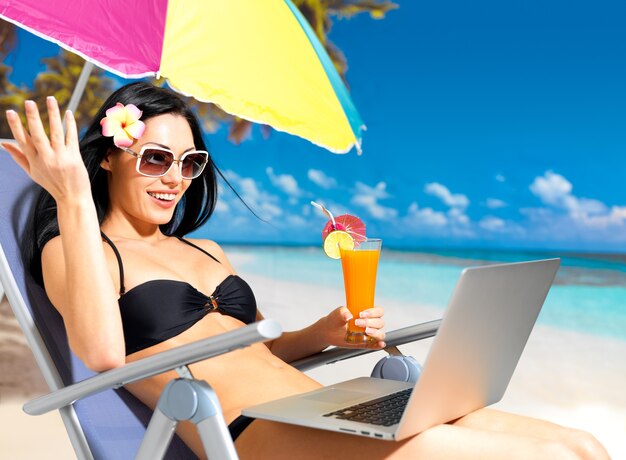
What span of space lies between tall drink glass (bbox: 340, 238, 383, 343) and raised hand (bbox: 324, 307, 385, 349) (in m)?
0.02

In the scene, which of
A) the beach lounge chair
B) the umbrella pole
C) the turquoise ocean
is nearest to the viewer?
the beach lounge chair

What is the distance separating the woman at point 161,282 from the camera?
1.63 meters

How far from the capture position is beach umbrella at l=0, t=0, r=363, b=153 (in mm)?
2250

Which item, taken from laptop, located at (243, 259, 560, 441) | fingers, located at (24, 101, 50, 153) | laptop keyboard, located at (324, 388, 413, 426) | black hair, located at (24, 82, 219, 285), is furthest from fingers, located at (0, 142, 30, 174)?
laptop keyboard, located at (324, 388, 413, 426)

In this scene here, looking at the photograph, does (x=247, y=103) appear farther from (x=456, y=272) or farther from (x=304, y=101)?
(x=456, y=272)

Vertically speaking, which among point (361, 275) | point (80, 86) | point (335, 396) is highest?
point (80, 86)

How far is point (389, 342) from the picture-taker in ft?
7.79

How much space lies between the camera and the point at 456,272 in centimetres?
1270

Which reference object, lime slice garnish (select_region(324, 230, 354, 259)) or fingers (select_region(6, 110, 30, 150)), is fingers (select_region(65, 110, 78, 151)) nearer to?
fingers (select_region(6, 110, 30, 150))

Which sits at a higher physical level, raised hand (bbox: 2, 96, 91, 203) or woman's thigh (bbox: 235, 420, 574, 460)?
raised hand (bbox: 2, 96, 91, 203)

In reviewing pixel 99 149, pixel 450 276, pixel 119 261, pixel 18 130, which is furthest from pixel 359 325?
pixel 450 276

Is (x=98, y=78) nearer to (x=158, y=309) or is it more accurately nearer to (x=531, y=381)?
(x=531, y=381)

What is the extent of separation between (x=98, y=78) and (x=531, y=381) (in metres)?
9.07

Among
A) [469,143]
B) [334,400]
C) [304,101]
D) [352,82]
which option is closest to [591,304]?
[469,143]
